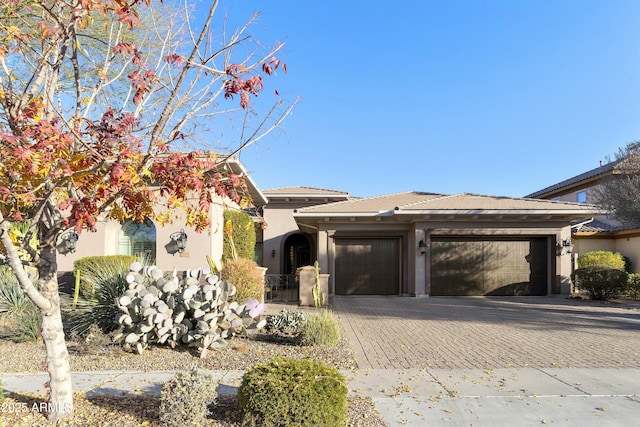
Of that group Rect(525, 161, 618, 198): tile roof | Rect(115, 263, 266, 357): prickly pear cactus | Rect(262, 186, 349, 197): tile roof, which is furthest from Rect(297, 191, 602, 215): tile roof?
Rect(525, 161, 618, 198): tile roof

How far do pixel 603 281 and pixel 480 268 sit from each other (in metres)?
4.05

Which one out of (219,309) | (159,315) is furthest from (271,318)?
(159,315)

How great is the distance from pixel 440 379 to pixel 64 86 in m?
7.97

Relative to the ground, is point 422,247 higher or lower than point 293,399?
higher

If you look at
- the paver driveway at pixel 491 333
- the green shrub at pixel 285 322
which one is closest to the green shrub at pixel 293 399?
the paver driveway at pixel 491 333

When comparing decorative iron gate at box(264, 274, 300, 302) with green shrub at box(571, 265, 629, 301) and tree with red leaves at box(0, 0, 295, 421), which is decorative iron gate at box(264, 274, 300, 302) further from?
tree with red leaves at box(0, 0, 295, 421)

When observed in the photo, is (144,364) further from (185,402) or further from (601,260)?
(601,260)

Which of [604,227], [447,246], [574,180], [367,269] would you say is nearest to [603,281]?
[447,246]

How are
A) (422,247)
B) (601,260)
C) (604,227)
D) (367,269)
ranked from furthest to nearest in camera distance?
(604,227) < (601,260) < (367,269) < (422,247)

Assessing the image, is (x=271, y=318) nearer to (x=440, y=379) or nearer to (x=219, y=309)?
(x=219, y=309)

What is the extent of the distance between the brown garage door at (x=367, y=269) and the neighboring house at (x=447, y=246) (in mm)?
40

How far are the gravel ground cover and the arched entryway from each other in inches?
592

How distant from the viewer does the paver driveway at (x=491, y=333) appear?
706 centimetres

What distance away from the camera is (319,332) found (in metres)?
7.77
